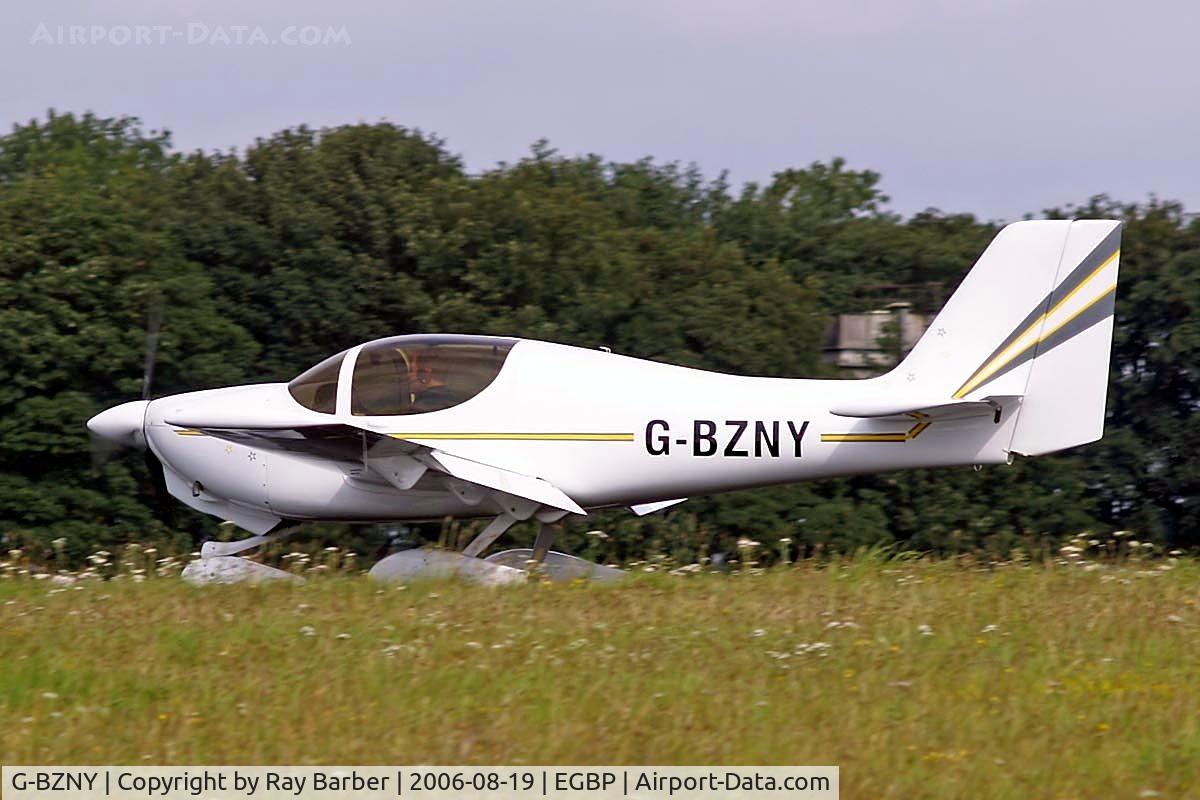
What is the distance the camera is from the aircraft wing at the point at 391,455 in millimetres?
10391

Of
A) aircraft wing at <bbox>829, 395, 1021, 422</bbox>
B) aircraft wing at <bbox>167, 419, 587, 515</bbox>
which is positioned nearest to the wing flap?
aircraft wing at <bbox>167, 419, 587, 515</bbox>

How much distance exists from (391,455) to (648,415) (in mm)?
1938

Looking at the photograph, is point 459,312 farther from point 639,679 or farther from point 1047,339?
point 639,679

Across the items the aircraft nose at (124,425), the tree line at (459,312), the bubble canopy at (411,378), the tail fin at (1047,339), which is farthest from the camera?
the tree line at (459,312)

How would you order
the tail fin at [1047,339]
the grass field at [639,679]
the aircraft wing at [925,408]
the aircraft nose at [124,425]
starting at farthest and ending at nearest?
1. the aircraft nose at [124,425]
2. the tail fin at [1047,339]
3. the aircraft wing at [925,408]
4. the grass field at [639,679]

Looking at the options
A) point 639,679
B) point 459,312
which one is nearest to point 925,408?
point 639,679

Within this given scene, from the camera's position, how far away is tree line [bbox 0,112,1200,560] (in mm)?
20234

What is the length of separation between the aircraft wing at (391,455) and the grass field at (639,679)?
1599mm

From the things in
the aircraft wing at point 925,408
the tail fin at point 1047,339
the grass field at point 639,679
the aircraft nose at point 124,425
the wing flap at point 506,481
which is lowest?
the grass field at point 639,679

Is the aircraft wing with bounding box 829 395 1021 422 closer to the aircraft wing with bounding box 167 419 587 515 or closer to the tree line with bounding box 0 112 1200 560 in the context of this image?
the aircraft wing with bounding box 167 419 587 515

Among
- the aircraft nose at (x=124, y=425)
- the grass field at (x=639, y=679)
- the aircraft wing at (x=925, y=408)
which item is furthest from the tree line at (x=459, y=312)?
the grass field at (x=639, y=679)

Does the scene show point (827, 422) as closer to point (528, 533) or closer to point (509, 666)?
point (509, 666)

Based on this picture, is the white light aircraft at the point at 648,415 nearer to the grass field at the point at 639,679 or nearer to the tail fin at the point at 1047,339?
the tail fin at the point at 1047,339

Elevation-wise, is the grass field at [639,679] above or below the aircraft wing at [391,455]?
below
